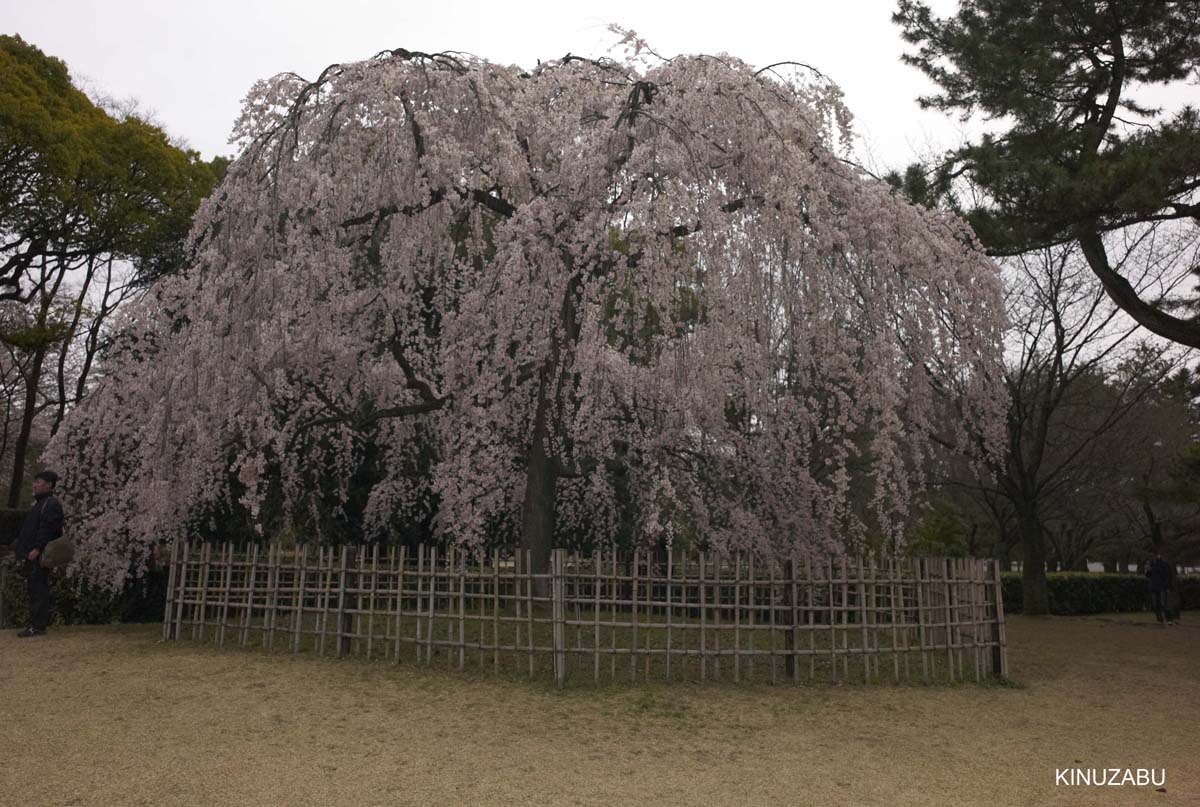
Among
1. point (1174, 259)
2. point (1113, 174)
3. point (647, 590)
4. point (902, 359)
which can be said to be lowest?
A: point (647, 590)

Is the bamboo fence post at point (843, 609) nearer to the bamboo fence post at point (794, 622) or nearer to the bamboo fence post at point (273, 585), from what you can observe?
the bamboo fence post at point (794, 622)

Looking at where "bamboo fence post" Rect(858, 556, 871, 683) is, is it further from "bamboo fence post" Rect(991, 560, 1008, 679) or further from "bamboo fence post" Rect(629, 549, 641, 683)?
"bamboo fence post" Rect(629, 549, 641, 683)

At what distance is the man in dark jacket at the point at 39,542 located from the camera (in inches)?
372

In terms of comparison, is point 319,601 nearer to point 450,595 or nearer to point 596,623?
point 450,595

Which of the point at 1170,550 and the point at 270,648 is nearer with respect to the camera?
the point at 270,648

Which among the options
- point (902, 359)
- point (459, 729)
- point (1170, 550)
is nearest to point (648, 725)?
point (459, 729)

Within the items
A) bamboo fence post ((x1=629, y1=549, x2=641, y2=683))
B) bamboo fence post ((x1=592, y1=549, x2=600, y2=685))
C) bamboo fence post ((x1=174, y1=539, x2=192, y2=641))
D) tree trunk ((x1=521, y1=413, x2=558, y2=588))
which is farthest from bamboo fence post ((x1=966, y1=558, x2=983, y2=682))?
bamboo fence post ((x1=174, y1=539, x2=192, y2=641))

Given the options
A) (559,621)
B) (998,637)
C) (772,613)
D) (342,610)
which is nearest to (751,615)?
(772,613)

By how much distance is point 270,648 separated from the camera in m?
9.12

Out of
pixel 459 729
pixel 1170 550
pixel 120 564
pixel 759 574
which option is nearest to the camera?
pixel 459 729

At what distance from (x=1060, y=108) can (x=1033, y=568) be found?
1096cm

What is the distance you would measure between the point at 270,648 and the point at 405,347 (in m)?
3.66

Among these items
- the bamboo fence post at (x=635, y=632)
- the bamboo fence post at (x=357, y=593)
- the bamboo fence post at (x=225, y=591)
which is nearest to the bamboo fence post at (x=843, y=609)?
the bamboo fence post at (x=635, y=632)

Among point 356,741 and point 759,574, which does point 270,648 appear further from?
Answer: point 759,574
